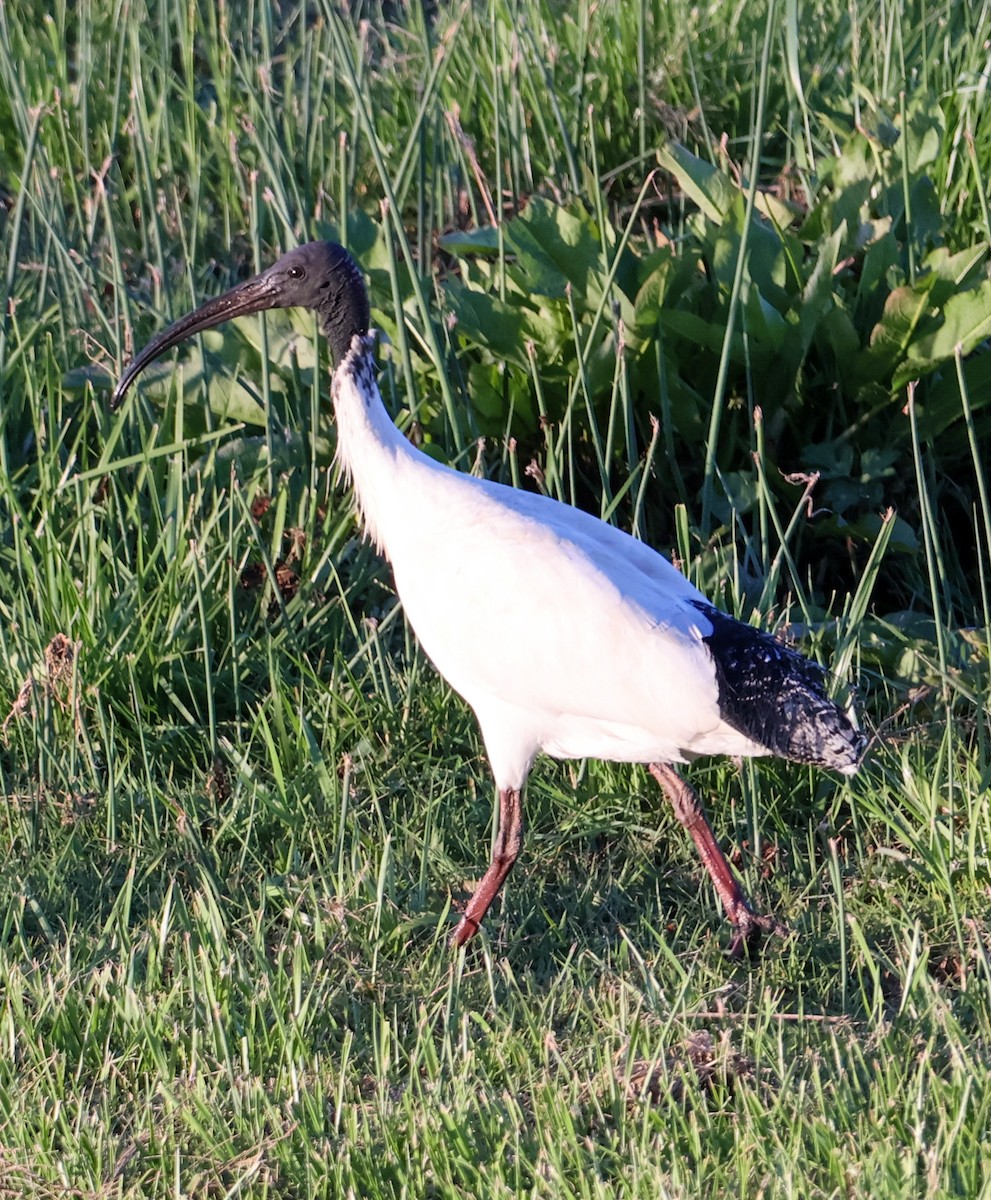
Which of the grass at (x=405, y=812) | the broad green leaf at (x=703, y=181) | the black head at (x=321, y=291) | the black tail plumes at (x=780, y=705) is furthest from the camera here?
the broad green leaf at (x=703, y=181)

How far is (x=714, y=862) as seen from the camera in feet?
10.2

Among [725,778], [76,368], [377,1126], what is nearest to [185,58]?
[76,368]

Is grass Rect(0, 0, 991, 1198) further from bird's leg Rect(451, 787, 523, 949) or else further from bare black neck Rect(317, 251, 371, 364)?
bare black neck Rect(317, 251, 371, 364)

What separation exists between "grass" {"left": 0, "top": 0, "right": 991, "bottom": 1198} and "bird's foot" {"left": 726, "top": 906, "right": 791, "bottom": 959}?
41 millimetres

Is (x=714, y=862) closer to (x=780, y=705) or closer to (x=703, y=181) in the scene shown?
(x=780, y=705)

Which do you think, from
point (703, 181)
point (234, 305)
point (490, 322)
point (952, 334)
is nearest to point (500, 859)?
point (234, 305)

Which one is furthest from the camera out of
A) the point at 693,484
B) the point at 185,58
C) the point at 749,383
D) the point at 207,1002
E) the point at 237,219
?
the point at 237,219

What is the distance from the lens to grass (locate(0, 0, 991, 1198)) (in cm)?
242

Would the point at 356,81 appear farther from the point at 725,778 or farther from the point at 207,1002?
the point at 207,1002

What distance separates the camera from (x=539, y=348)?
156 inches

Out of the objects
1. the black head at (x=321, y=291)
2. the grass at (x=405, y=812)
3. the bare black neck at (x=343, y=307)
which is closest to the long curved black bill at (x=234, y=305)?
the black head at (x=321, y=291)

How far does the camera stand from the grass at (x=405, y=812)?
242cm

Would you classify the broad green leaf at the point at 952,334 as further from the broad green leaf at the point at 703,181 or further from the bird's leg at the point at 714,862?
the bird's leg at the point at 714,862

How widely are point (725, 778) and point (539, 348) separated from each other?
47.9 inches
